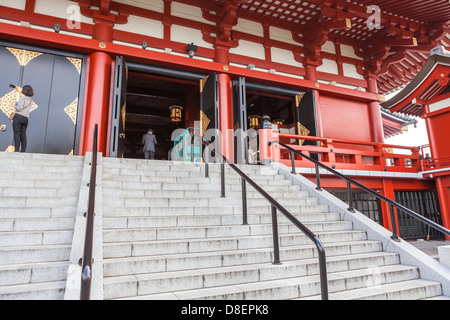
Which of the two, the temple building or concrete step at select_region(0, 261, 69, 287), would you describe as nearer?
concrete step at select_region(0, 261, 69, 287)

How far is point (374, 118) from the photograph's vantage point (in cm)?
1142

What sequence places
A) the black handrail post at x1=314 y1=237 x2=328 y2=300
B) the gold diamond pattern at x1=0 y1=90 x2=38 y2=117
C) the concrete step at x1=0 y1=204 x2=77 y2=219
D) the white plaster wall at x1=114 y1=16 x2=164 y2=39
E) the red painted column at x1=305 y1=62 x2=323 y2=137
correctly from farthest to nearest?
the red painted column at x1=305 y1=62 x2=323 y2=137 < the white plaster wall at x1=114 y1=16 x2=164 y2=39 < the gold diamond pattern at x1=0 y1=90 x2=38 y2=117 < the concrete step at x1=0 y1=204 x2=77 y2=219 < the black handrail post at x1=314 y1=237 x2=328 y2=300

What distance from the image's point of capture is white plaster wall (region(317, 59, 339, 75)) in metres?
11.2

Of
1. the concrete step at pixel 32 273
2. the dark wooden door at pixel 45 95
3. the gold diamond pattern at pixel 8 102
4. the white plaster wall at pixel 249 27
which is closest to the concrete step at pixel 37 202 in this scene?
the concrete step at pixel 32 273


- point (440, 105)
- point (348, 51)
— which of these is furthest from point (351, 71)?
Result: point (440, 105)

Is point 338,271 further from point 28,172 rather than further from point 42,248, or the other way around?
point 28,172

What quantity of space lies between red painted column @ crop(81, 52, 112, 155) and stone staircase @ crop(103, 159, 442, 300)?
7.78ft

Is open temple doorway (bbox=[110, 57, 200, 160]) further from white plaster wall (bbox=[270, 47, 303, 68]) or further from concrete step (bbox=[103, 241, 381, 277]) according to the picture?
concrete step (bbox=[103, 241, 381, 277])

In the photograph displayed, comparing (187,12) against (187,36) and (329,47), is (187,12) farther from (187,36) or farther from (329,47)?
(329,47)

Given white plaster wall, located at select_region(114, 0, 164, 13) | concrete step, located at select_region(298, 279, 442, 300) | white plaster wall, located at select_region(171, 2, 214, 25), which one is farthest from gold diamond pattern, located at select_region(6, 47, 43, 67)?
concrete step, located at select_region(298, 279, 442, 300)

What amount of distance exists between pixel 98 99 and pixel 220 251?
233 inches

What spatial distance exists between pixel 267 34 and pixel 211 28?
6.74 feet

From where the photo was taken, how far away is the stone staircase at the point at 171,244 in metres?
2.85
